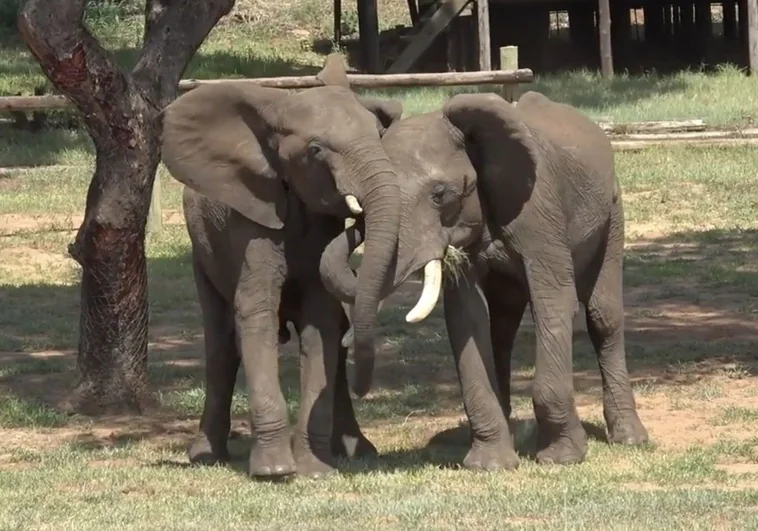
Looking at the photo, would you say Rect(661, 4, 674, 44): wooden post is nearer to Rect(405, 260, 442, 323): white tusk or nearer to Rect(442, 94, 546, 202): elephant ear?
Rect(442, 94, 546, 202): elephant ear

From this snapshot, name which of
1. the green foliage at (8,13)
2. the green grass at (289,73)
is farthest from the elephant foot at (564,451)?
the green foliage at (8,13)

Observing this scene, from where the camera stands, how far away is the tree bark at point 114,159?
363 inches

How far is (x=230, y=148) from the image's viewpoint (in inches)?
312

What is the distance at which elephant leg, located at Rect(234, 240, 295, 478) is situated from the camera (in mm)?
7754

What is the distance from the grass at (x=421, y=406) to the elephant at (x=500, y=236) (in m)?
0.20

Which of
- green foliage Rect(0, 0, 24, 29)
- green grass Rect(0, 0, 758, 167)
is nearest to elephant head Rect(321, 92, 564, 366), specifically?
green grass Rect(0, 0, 758, 167)

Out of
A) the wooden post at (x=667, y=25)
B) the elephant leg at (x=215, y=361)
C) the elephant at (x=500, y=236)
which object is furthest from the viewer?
the wooden post at (x=667, y=25)

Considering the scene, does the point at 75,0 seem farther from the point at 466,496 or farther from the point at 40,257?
the point at 40,257

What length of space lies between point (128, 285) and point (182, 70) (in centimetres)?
141

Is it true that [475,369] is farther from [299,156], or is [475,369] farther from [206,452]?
[206,452]

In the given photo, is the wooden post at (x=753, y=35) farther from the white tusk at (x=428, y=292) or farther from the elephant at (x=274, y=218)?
the white tusk at (x=428, y=292)

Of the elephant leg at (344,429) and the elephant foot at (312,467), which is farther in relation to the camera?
the elephant leg at (344,429)

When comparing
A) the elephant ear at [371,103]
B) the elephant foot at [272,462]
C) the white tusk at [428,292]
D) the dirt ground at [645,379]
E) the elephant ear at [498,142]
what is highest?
the elephant ear at [371,103]

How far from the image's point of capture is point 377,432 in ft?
30.1
